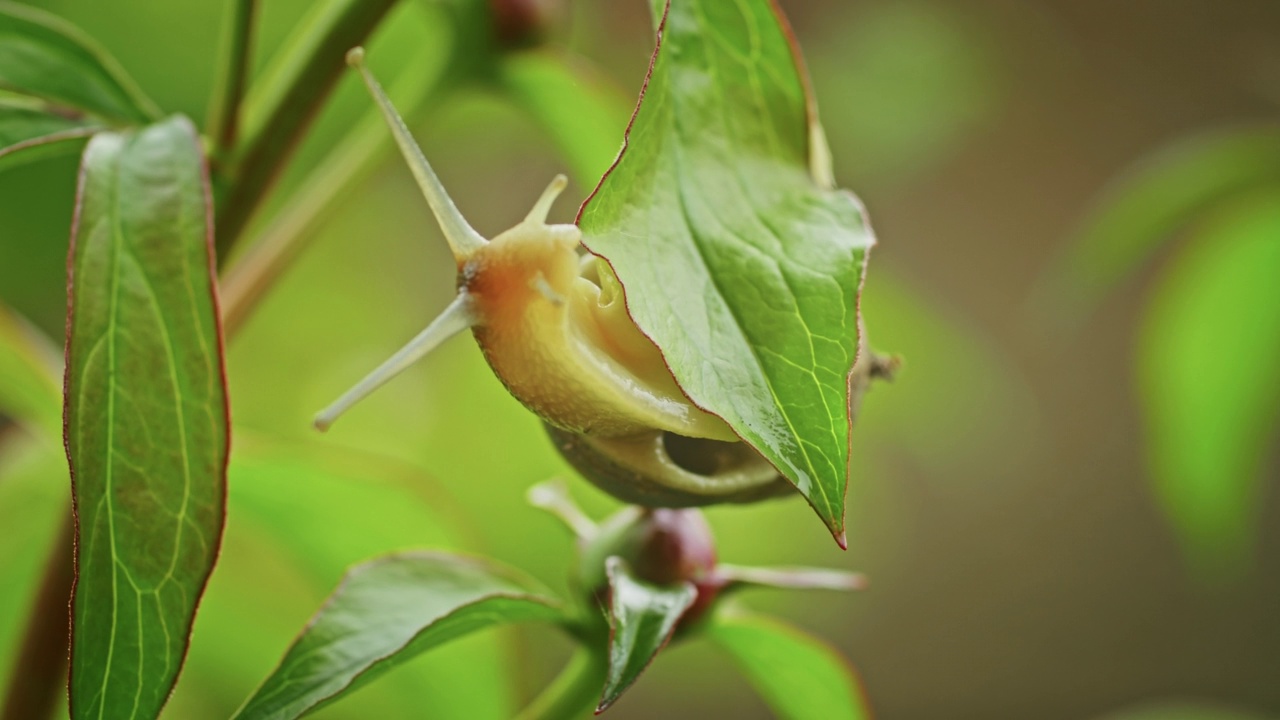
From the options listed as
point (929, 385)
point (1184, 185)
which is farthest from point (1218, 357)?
point (929, 385)

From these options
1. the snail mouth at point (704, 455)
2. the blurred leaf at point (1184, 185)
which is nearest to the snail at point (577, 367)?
the snail mouth at point (704, 455)

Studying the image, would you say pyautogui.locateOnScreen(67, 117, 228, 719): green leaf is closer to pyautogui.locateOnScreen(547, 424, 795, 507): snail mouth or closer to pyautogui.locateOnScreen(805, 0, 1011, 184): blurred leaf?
pyautogui.locateOnScreen(547, 424, 795, 507): snail mouth

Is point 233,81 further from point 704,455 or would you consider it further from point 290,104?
point 704,455

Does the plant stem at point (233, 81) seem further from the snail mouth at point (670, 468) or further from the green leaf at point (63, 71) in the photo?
the snail mouth at point (670, 468)

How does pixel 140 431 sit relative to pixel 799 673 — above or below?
above

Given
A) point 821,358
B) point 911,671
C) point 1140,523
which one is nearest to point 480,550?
point 821,358

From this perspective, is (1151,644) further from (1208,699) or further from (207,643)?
(207,643)
